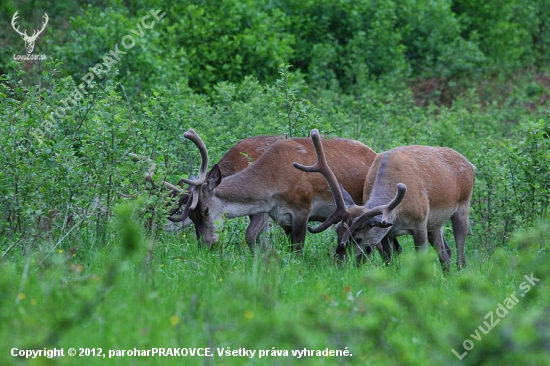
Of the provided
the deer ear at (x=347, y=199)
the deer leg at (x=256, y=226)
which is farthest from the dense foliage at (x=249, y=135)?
the deer ear at (x=347, y=199)

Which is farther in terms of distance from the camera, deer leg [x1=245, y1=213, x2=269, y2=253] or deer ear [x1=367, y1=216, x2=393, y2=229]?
deer leg [x1=245, y1=213, x2=269, y2=253]

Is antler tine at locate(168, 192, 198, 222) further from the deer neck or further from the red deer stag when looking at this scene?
the deer neck

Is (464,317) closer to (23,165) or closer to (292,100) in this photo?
(23,165)

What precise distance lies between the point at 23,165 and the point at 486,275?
443cm

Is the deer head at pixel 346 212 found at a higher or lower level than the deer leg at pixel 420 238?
higher

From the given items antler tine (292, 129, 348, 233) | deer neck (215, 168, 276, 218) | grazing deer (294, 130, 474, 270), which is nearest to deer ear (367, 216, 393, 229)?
grazing deer (294, 130, 474, 270)

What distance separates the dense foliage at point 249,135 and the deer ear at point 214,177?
417 millimetres

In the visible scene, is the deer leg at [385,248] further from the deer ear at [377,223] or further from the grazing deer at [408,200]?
the deer ear at [377,223]

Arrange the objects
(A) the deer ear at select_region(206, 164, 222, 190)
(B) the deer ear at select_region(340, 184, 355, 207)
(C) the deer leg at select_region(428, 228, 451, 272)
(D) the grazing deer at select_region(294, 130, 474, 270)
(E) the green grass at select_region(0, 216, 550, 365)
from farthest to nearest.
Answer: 1. (C) the deer leg at select_region(428, 228, 451, 272)
2. (A) the deer ear at select_region(206, 164, 222, 190)
3. (B) the deer ear at select_region(340, 184, 355, 207)
4. (D) the grazing deer at select_region(294, 130, 474, 270)
5. (E) the green grass at select_region(0, 216, 550, 365)

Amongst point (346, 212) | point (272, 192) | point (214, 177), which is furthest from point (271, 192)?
point (346, 212)

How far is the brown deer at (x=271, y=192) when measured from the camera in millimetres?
9680

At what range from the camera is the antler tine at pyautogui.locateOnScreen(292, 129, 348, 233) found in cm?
894

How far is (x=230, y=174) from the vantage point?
1041 cm

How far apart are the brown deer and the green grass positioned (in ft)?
6.01
